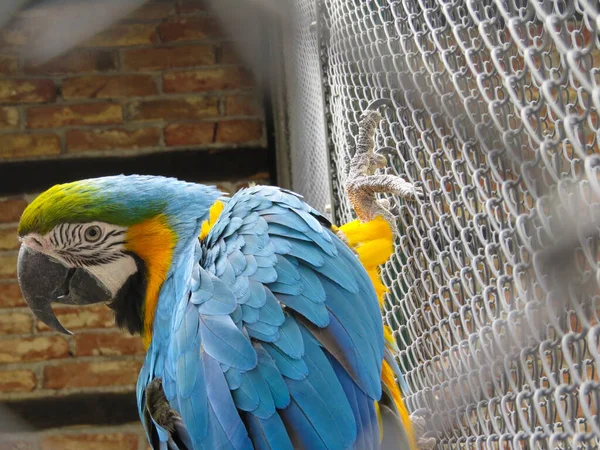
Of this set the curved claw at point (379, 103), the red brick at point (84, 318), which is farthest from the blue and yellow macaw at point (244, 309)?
the red brick at point (84, 318)

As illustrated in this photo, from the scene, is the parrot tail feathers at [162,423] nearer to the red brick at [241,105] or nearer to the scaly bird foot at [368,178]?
the scaly bird foot at [368,178]

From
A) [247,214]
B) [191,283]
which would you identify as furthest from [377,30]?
[191,283]

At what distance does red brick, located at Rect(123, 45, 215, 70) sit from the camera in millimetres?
2217

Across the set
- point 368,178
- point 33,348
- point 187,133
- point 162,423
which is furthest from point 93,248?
point 33,348

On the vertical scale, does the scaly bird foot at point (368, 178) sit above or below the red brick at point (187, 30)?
below

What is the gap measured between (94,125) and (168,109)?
0.82 feet

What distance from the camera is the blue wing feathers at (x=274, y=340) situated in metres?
0.77

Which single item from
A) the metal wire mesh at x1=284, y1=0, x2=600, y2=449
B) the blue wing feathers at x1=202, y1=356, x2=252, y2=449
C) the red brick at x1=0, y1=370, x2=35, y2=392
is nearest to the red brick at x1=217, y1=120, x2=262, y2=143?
the red brick at x1=0, y1=370, x2=35, y2=392

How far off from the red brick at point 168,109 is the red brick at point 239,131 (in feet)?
0.26

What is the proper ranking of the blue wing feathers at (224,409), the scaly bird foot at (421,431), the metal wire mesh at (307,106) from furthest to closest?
the metal wire mesh at (307,106), the scaly bird foot at (421,431), the blue wing feathers at (224,409)

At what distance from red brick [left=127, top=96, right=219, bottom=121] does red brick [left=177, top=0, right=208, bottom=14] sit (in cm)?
28

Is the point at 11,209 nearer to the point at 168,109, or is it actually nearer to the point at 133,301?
the point at 168,109

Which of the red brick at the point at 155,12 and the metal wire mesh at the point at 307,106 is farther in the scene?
the red brick at the point at 155,12

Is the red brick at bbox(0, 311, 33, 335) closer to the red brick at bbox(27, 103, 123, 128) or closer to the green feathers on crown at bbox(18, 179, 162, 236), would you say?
the red brick at bbox(27, 103, 123, 128)
